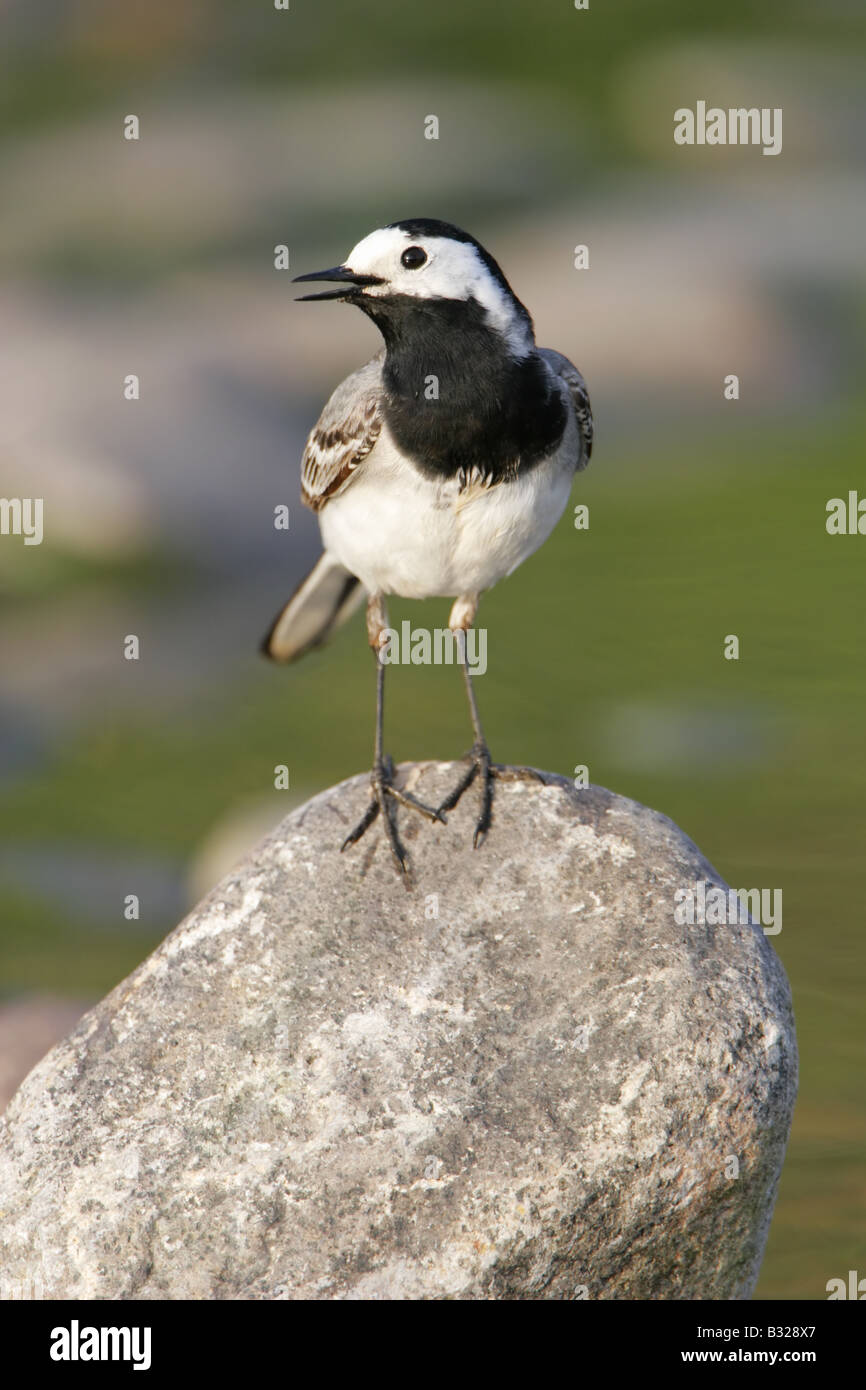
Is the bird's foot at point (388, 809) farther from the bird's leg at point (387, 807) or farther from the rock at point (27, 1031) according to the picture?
the rock at point (27, 1031)

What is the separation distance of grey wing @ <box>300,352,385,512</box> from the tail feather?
689mm

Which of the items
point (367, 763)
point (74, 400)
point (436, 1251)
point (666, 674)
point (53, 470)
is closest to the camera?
point (436, 1251)

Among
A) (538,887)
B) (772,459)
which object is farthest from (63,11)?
(538,887)

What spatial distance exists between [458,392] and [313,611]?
212 centimetres

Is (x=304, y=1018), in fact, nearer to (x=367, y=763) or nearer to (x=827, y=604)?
(x=367, y=763)

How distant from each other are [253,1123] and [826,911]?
5903 millimetres

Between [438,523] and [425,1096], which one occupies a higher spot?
[438,523]

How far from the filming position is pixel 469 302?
678 centimetres

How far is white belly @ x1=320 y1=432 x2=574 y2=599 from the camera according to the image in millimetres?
6930

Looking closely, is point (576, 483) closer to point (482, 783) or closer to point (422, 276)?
point (482, 783)

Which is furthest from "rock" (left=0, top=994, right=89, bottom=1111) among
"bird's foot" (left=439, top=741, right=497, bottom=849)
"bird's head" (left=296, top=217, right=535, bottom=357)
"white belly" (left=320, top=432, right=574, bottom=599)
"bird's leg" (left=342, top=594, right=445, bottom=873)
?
"bird's head" (left=296, top=217, right=535, bottom=357)

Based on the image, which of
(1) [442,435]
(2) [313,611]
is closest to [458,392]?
(1) [442,435]

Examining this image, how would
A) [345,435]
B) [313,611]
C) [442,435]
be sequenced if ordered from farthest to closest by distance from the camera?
1. [313,611]
2. [345,435]
3. [442,435]

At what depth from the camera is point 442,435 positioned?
6.82 m
